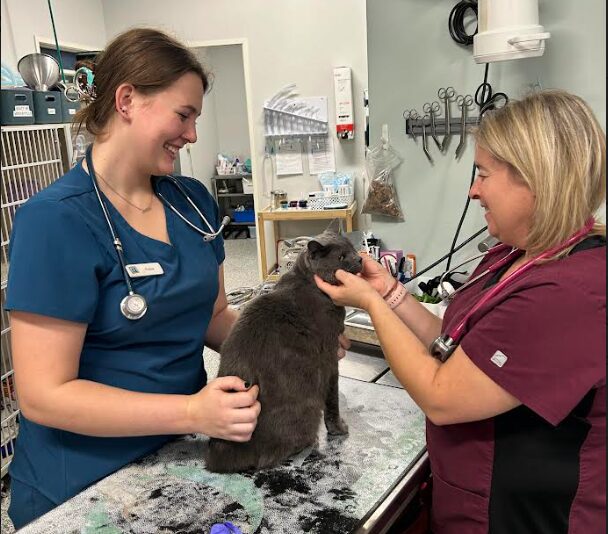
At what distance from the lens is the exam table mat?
917 mm

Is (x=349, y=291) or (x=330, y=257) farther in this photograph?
(x=330, y=257)

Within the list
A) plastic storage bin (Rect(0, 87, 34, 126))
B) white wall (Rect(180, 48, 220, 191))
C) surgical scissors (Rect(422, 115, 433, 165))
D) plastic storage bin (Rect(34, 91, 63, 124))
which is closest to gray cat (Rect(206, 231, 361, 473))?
surgical scissors (Rect(422, 115, 433, 165))

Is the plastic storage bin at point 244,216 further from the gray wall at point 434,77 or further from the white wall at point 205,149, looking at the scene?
the gray wall at point 434,77

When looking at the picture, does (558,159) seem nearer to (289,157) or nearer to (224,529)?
(224,529)

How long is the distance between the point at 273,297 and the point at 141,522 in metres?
0.48

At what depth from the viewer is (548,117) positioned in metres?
0.82

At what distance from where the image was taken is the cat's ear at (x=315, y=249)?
1.20 m

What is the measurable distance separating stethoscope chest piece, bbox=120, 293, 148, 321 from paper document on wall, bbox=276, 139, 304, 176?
3528 mm

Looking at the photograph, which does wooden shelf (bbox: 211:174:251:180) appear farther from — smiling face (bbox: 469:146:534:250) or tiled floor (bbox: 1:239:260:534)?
smiling face (bbox: 469:146:534:250)

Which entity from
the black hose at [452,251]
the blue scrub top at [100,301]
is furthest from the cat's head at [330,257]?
the black hose at [452,251]

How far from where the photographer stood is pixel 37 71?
2373 millimetres

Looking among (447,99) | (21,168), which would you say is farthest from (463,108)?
(21,168)

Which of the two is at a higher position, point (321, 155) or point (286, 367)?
point (321, 155)

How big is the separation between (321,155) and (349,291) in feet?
11.0
